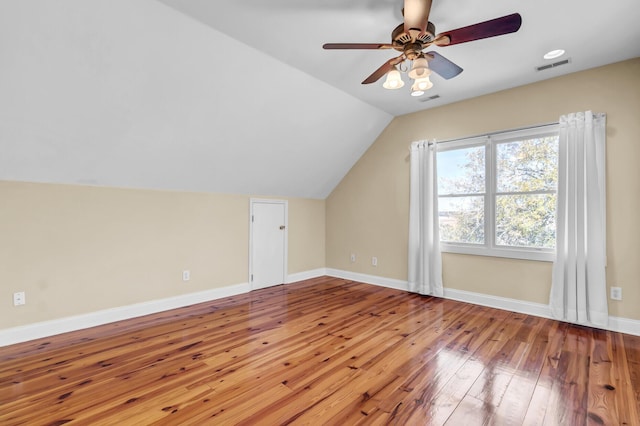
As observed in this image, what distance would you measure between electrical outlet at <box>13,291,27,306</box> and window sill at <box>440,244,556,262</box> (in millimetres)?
4689

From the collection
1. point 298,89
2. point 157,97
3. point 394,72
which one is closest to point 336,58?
point 298,89

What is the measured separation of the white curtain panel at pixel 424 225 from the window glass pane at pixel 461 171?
0.20m

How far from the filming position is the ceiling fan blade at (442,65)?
2158 millimetres

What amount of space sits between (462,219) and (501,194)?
581 mm

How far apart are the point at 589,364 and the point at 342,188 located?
12.9 feet

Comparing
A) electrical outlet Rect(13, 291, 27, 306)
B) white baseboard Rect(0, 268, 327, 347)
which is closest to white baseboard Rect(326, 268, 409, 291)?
white baseboard Rect(0, 268, 327, 347)

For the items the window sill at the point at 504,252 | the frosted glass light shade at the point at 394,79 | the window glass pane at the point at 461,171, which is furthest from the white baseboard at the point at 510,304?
the frosted glass light shade at the point at 394,79

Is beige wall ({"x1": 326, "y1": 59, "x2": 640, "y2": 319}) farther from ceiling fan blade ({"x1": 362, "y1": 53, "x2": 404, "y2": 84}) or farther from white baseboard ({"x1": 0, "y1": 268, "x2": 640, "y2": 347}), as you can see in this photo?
ceiling fan blade ({"x1": 362, "y1": 53, "x2": 404, "y2": 84})

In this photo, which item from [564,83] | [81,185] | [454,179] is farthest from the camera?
[454,179]

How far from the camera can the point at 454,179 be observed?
13.9 ft

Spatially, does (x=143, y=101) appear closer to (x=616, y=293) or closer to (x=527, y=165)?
(x=527, y=165)

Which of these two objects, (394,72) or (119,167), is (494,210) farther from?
(119,167)

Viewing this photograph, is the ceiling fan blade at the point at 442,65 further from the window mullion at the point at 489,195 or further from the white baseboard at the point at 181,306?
the white baseboard at the point at 181,306

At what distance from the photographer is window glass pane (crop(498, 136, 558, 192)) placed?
346cm
